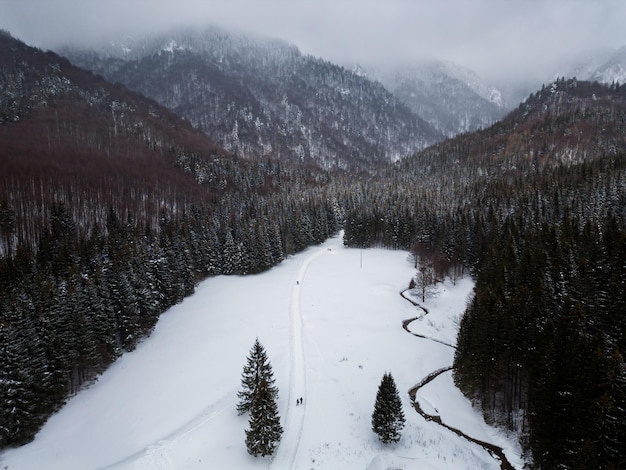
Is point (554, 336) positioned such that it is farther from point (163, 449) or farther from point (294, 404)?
point (163, 449)

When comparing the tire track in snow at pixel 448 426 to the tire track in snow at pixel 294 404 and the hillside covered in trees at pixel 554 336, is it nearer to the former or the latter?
the hillside covered in trees at pixel 554 336

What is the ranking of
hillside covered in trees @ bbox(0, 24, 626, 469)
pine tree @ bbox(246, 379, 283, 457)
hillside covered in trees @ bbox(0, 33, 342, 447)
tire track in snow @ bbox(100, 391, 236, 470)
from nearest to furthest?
1. hillside covered in trees @ bbox(0, 24, 626, 469)
2. pine tree @ bbox(246, 379, 283, 457)
3. tire track in snow @ bbox(100, 391, 236, 470)
4. hillside covered in trees @ bbox(0, 33, 342, 447)

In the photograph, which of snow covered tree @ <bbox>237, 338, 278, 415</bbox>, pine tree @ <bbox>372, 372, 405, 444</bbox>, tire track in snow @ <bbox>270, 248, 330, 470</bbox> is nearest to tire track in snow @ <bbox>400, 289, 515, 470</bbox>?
pine tree @ <bbox>372, 372, 405, 444</bbox>

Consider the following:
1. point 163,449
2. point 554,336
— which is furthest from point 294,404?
point 554,336

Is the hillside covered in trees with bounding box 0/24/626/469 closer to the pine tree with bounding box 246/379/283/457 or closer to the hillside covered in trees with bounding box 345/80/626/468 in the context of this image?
the hillside covered in trees with bounding box 345/80/626/468

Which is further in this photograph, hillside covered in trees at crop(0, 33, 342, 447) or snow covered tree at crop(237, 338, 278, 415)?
hillside covered in trees at crop(0, 33, 342, 447)

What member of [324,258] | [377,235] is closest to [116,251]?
[324,258]

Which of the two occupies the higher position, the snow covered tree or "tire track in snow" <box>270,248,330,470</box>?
the snow covered tree
